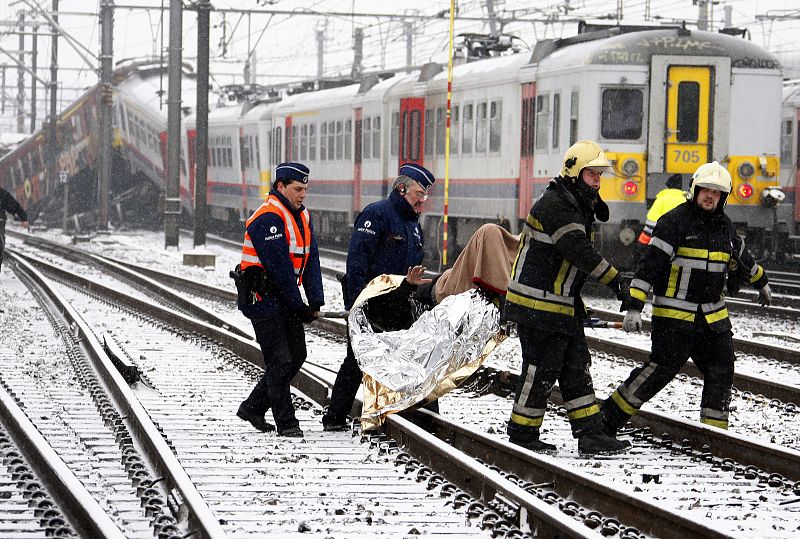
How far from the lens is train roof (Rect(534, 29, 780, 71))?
18.2 m

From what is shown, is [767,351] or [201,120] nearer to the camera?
[767,351]

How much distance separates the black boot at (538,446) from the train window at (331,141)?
21.7 meters

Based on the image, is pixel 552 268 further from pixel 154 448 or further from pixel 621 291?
pixel 154 448

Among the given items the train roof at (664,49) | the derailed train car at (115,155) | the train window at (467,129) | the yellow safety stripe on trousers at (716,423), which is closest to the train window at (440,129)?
the train window at (467,129)

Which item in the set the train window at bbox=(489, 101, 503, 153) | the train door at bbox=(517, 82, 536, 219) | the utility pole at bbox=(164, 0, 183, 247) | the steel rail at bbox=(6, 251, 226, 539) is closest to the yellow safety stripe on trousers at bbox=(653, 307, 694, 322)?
the steel rail at bbox=(6, 251, 226, 539)

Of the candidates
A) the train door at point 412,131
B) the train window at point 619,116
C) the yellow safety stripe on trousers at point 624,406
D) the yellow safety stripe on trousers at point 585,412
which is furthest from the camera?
the train door at point 412,131

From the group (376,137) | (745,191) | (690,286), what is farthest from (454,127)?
(690,286)

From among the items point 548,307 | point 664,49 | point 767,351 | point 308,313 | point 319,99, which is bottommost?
point 767,351

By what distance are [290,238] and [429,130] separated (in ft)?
51.7

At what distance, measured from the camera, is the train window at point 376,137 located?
85.8 ft

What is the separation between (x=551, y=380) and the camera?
25.1ft

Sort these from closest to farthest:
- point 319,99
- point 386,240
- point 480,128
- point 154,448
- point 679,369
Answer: point 154,448 → point 679,369 → point 386,240 → point 480,128 → point 319,99

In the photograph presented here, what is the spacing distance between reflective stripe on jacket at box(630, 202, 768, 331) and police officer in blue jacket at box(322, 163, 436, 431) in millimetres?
1342

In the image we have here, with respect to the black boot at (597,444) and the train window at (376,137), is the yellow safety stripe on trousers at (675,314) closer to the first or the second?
the black boot at (597,444)
